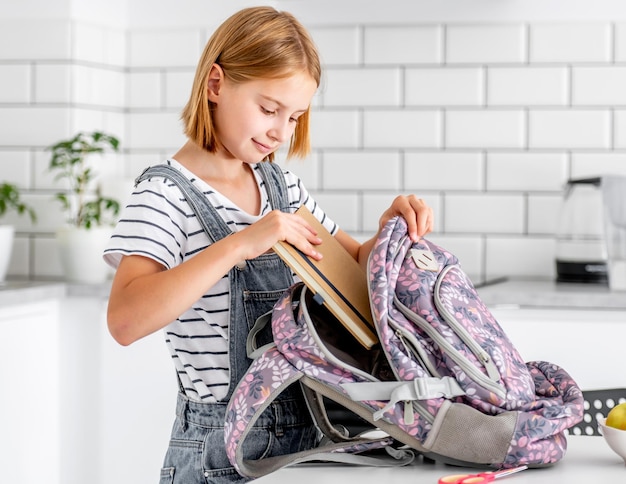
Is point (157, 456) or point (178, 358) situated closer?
point (178, 358)

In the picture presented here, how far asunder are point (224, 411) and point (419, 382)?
319 millimetres

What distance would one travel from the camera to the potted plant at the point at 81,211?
2137 mm

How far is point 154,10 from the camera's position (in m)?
2.44

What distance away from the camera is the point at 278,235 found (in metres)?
0.98

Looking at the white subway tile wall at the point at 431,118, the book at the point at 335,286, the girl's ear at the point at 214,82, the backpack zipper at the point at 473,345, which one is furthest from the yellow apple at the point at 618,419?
the white subway tile wall at the point at 431,118

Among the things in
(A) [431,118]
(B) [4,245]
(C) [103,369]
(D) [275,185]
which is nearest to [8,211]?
(B) [4,245]

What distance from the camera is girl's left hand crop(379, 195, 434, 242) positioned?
3.49 feet

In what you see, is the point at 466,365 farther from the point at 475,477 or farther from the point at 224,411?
the point at 224,411

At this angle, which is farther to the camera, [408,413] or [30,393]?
[30,393]

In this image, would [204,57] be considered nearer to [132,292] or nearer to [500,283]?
[132,292]

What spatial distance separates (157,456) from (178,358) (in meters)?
0.98

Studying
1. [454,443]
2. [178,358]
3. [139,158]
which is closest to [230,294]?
[178,358]

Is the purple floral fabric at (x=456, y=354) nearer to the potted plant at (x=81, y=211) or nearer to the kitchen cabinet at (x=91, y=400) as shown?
the kitchen cabinet at (x=91, y=400)

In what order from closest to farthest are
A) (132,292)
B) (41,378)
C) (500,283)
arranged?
1. (132,292)
2. (41,378)
3. (500,283)
